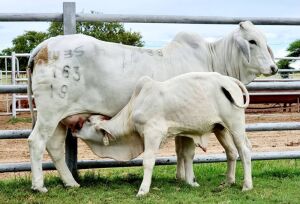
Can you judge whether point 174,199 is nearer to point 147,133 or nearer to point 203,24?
point 147,133

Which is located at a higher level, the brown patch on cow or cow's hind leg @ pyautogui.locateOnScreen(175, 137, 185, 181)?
the brown patch on cow

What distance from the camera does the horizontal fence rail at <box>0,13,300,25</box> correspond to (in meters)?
5.92

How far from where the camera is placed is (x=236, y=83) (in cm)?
552

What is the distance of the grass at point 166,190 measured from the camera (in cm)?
508

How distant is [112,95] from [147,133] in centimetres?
55

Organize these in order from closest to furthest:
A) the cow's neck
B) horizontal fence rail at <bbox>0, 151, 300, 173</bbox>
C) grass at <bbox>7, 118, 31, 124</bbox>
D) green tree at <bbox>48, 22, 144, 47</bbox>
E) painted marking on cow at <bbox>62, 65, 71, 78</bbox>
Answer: painted marking on cow at <bbox>62, 65, 71, 78</bbox>
horizontal fence rail at <bbox>0, 151, 300, 173</bbox>
the cow's neck
green tree at <bbox>48, 22, 144, 47</bbox>
grass at <bbox>7, 118, 31, 124</bbox>

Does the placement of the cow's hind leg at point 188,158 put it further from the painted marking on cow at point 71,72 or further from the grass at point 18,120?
the grass at point 18,120

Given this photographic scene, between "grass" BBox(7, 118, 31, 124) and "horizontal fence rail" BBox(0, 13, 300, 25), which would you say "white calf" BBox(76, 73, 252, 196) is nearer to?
"horizontal fence rail" BBox(0, 13, 300, 25)

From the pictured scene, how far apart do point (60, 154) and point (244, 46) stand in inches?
75.7

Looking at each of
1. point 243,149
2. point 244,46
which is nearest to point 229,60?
point 244,46

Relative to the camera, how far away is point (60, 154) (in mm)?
5621

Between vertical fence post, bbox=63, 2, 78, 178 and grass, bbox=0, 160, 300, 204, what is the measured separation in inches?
6.6

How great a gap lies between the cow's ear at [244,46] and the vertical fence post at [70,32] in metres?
1.53

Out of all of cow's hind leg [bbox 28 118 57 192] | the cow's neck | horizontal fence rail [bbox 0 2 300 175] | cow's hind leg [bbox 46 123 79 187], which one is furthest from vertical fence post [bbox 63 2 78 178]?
the cow's neck
